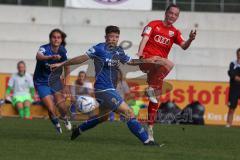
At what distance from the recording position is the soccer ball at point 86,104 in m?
13.2

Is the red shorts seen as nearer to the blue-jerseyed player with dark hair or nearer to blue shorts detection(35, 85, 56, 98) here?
the blue-jerseyed player with dark hair

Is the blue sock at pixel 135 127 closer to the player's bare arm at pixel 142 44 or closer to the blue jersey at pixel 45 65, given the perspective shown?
the player's bare arm at pixel 142 44

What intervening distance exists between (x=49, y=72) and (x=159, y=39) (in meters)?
2.25

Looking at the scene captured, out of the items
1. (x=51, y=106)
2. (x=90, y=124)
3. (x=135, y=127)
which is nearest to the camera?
(x=135, y=127)

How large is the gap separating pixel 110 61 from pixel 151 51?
1.42 meters

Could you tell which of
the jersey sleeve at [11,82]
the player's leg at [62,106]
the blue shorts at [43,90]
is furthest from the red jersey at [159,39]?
the jersey sleeve at [11,82]

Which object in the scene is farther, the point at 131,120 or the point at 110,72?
the point at 110,72

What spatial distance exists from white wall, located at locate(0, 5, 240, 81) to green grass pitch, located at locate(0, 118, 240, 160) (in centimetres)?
1114

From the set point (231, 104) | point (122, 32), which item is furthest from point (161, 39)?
point (122, 32)

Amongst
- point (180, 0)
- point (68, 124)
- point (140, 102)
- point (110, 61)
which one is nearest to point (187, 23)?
point (180, 0)

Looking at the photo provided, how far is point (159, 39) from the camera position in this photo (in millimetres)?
12891

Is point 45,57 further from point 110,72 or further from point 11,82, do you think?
point 11,82

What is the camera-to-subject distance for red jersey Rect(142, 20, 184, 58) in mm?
12836

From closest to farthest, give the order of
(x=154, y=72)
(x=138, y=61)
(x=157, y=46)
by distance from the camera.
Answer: (x=138, y=61)
(x=154, y=72)
(x=157, y=46)
